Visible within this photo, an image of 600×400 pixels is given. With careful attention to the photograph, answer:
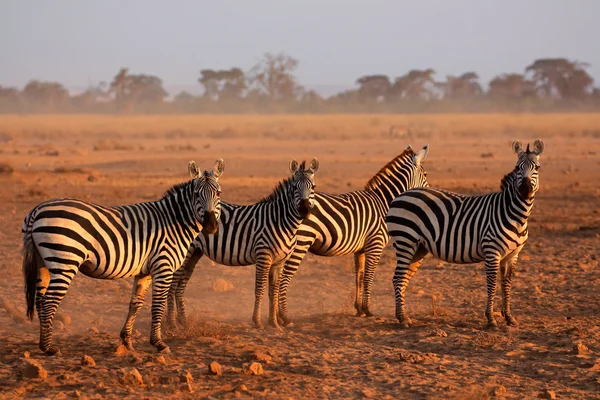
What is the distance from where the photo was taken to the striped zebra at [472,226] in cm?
859

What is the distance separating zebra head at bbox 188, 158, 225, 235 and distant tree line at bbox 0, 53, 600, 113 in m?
67.7

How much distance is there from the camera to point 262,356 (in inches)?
294

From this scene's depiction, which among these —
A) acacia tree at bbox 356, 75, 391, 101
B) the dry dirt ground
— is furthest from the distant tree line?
the dry dirt ground

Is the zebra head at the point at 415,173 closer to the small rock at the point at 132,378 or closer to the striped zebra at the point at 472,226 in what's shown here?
the striped zebra at the point at 472,226

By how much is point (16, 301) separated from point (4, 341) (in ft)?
Answer: 5.94

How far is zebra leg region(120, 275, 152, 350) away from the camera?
7781 millimetres

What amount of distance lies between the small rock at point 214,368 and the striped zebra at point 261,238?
160 centimetres

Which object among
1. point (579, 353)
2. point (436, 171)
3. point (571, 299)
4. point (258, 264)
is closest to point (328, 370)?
point (258, 264)

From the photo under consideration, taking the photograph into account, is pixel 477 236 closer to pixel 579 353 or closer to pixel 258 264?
pixel 579 353

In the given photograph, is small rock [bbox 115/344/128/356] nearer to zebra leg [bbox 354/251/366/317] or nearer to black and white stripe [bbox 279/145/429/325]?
black and white stripe [bbox 279/145/429/325]

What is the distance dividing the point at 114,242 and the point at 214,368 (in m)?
1.42

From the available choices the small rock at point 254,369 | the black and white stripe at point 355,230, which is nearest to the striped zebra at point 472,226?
→ the black and white stripe at point 355,230

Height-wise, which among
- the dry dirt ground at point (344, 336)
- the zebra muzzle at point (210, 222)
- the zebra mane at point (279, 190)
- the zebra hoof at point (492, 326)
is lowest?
the dry dirt ground at point (344, 336)

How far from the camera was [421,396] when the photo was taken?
6621 millimetres
